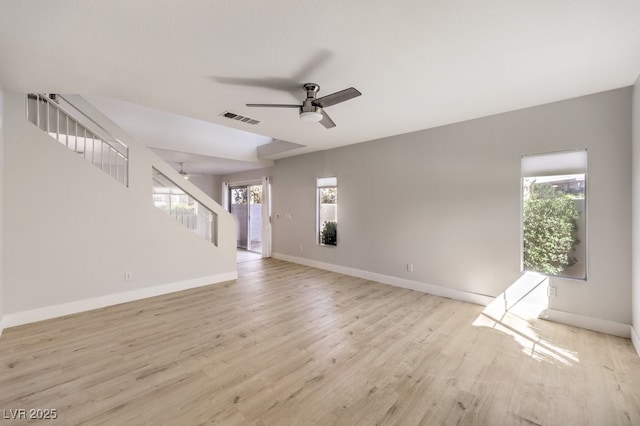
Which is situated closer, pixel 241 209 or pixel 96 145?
pixel 96 145

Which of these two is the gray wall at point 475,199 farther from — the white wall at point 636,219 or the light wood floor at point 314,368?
the light wood floor at point 314,368

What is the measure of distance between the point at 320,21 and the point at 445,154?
310 centimetres

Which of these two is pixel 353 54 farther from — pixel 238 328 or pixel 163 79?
pixel 238 328

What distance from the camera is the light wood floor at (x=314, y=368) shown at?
1.83 m

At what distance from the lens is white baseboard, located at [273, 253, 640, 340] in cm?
296

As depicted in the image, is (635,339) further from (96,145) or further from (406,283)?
(96,145)

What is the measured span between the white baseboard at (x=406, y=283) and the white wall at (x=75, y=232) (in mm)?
2816

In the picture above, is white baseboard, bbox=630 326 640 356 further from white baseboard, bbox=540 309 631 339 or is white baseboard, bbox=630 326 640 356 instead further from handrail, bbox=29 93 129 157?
handrail, bbox=29 93 129 157

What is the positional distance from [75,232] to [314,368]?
3572 mm

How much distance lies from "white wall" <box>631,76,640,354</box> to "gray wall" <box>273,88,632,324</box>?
121 millimetres

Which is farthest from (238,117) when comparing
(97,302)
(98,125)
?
(97,302)

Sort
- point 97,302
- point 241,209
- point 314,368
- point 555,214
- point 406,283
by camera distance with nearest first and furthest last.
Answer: point 314,368, point 555,214, point 97,302, point 406,283, point 241,209

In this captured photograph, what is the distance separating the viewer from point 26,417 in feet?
Answer: 5.71

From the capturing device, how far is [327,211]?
20.2ft
